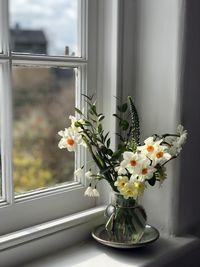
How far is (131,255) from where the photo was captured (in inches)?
44.6

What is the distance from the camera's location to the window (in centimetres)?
105

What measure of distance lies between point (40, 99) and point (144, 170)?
0.37 metres

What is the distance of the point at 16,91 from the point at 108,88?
307 mm

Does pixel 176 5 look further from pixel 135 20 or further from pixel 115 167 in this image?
pixel 115 167

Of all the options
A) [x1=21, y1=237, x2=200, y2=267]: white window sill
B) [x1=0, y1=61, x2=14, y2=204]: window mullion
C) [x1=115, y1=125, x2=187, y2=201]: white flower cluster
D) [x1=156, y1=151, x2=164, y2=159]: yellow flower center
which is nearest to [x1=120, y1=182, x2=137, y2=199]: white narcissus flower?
[x1=115, y1=125, x2=187, y2=201]: white flower cluster

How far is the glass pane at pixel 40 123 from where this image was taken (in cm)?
110

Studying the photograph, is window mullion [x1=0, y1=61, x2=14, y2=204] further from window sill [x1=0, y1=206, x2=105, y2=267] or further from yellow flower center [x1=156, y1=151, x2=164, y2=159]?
yellow flower center [x1=156, y1=151, x2=164, y2=159]

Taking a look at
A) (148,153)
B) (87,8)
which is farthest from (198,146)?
(87,8)

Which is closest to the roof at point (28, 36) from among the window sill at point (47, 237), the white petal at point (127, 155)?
the white petal at point (127, 155)

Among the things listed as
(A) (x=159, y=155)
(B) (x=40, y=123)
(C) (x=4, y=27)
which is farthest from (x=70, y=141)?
(C) (x=4, y=27)

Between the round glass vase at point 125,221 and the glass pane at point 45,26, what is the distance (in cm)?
47

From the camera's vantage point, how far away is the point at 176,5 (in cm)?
118

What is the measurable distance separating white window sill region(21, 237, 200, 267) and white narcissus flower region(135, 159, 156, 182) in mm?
252

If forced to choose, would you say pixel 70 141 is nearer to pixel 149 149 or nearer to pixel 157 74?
pixel 149 149
